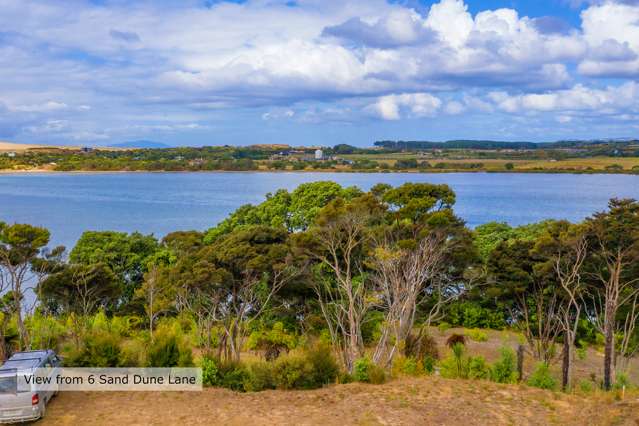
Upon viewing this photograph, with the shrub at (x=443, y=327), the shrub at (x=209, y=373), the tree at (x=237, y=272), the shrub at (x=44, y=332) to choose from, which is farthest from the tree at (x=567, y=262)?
the shrub at (x=44, y=332)

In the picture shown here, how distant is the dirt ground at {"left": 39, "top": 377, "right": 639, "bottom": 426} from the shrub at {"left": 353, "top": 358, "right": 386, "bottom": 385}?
1.36ft

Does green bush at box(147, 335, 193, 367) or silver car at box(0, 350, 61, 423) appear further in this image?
green bush at box(147, 335, 193, 367)

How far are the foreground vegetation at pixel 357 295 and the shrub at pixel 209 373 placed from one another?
3cm

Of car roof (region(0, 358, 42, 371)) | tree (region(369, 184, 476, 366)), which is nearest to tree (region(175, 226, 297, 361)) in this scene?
tree (region(369, 184, 476, 366))

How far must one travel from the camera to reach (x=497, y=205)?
76000mm

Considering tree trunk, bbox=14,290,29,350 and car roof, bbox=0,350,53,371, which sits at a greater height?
car roof, bbox=0,350,53,371

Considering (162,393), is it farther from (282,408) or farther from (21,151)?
(21,151)

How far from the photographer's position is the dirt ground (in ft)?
36.1

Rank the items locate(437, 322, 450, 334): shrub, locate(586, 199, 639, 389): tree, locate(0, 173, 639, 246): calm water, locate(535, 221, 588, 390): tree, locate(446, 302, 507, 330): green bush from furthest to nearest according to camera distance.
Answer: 1. locate(0, 173, 639, 246): calm water
2. locate(446, 302, 507, 330): green bush
3. locate(437, 322, 450, 334): shrub
4. locate(535, 221, 588, 390): tree
5. locate(586, 199, 639, 389): tree

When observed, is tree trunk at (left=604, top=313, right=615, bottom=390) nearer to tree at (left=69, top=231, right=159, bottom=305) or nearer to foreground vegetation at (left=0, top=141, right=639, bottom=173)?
tree at (left=69, top=231, right=159, bottom=305)

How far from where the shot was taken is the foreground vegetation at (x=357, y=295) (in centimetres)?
1424

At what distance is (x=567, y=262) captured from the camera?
18.4m

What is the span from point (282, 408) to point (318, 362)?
1.80 metres

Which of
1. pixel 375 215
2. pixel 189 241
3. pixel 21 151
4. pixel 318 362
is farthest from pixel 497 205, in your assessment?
pixel 21 151
